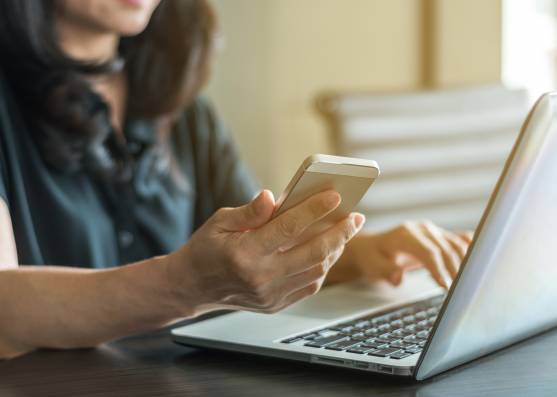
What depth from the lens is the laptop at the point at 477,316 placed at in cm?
57

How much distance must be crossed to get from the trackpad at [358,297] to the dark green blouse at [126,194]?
401mm

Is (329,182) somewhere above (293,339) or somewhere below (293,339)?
above

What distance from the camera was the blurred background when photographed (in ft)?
6.25

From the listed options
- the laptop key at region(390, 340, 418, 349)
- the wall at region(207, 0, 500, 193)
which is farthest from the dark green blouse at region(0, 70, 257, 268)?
the wall at region(207, 0, 500, 193)

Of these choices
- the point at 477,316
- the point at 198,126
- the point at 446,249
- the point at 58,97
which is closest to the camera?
the point at 477,316

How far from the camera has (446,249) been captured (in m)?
0.93

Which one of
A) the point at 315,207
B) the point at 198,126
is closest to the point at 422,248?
the point at 315,207

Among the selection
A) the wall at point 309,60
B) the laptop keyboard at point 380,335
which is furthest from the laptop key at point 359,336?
the wall at point 309,60

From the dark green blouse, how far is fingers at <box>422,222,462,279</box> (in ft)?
1.63

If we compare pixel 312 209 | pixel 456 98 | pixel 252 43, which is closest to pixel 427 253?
pixel 312 209

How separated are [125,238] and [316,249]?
0.69 meters

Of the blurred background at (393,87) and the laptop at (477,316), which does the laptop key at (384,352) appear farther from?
the blurred background at (393,87)

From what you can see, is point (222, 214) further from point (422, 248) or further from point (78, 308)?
point (422, 248)

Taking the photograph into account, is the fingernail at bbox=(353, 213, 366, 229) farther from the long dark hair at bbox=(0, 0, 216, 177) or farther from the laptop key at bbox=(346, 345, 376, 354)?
the long dark hair at bbox=(0, 0, 216, 177)
